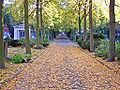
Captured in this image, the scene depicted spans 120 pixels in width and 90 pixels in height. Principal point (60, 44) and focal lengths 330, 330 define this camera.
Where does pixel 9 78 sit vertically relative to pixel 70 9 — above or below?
below

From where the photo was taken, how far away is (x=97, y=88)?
35.9 feet

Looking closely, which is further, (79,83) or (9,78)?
(9,78)

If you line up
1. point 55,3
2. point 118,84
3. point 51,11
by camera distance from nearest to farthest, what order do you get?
1. point 118,84
2. point 55,3
3. point 51,11

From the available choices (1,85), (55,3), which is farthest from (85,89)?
(55,3)

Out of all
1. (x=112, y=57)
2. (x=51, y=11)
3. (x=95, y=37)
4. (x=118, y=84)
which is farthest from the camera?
(x=51, y=11)

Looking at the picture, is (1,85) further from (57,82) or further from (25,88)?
(57,82)

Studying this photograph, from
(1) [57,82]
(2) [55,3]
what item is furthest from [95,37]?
(1) [57,82]

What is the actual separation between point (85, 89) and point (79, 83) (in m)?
1.28

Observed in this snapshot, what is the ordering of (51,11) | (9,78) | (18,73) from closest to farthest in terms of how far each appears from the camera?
(9,78), (18,73), (51,11)

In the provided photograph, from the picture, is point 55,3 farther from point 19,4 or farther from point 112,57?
point 112,57

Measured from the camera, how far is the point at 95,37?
117ft

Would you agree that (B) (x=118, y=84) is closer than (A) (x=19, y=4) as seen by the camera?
Yes

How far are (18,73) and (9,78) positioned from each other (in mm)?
2057

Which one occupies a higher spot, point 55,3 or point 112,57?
point 55,3
